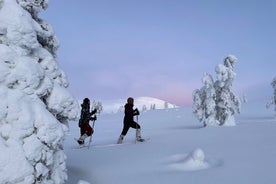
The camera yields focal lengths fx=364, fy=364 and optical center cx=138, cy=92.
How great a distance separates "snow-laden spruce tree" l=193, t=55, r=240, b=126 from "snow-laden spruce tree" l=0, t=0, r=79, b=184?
20.4m

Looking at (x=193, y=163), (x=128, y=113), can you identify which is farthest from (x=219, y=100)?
(x=193, y=163)

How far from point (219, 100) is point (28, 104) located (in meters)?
22.6

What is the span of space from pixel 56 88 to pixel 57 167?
1533 mm

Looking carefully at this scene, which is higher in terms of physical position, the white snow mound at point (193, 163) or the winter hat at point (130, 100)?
the winter hat at point (130, 100)

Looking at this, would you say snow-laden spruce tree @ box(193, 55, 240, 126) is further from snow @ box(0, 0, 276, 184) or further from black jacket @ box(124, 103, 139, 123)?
snow @ box(0, 0, 276, 184)

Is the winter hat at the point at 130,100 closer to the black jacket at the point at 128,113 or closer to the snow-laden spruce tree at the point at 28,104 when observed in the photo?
the black jacket at the point at 128,113

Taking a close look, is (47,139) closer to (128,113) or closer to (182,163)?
(182,163)

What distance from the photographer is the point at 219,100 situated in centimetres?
2748

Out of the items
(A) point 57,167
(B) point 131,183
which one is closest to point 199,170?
(B) point 131,183

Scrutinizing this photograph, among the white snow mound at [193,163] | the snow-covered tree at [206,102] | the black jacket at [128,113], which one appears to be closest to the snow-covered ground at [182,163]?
the white snow mound at [193,163]

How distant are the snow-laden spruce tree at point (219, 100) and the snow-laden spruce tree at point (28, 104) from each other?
20.4m

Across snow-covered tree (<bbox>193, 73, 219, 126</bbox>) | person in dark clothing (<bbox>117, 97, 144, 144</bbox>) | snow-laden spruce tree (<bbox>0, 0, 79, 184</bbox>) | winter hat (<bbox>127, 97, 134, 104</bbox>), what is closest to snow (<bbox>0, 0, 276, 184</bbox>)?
snow-laden spruce tree (<bbox>0, 0, 79, 184</bbox>)

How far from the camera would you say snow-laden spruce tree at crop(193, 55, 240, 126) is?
26.7m

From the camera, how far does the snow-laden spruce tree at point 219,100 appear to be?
26688 millimetres
